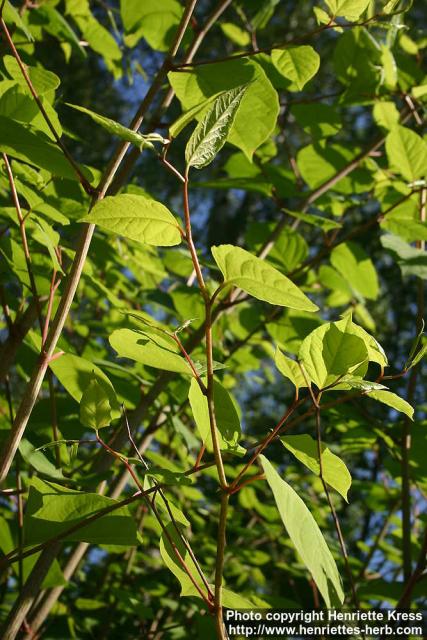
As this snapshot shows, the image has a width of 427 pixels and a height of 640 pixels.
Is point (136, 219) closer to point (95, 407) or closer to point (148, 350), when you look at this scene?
point (148, 350)

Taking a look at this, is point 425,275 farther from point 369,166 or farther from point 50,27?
point 50,27

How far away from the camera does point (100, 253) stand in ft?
4.47

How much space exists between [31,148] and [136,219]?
0.29 meters

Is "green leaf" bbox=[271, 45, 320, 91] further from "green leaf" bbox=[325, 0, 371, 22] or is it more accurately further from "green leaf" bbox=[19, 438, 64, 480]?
"green leaf" bbox=[19, 438, 64, 480]

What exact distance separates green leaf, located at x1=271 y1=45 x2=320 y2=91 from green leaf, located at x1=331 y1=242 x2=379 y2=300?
0.52m

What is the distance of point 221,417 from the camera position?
28.9 inches

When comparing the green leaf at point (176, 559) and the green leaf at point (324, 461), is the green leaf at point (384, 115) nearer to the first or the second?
the green leaf at point (324, 461)

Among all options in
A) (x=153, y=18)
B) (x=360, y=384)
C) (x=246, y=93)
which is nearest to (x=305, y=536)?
(x=360, y=384)

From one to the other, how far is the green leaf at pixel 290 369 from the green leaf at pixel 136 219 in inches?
6.5

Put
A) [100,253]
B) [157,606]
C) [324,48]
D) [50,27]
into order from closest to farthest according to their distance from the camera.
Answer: [100,253], [50,27], [157,606], [324,48]

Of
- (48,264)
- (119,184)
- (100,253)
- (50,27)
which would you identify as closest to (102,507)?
(119,184)

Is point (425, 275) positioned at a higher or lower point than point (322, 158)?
lower

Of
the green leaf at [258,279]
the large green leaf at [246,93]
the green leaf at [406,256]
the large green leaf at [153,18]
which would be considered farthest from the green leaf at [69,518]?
the large green leaf at [153,18]

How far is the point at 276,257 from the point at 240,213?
18.9 feet
